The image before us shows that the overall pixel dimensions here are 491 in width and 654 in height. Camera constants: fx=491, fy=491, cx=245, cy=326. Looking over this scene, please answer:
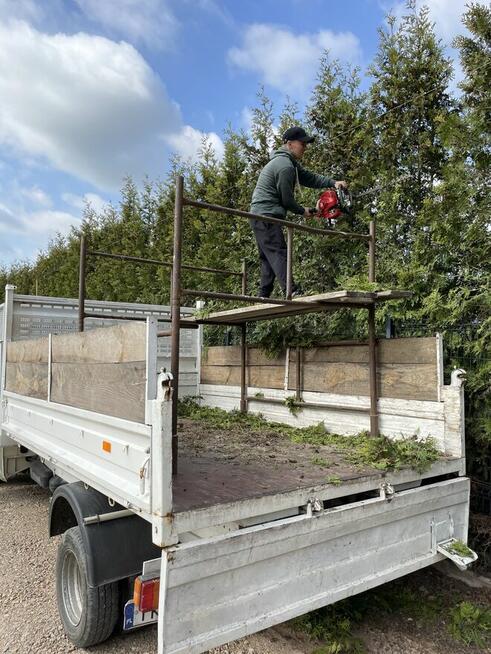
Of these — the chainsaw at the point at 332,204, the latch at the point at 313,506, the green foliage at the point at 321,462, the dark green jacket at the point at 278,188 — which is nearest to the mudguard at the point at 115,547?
the latch at the point at 313,506

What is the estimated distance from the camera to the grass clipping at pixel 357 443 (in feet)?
9.62

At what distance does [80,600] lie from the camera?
2.76 metres

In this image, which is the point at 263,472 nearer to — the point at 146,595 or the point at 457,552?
the point at 146,595

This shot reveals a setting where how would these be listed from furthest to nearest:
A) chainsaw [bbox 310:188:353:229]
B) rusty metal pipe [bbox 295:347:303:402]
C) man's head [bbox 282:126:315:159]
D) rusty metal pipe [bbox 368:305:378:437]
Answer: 1. rusty metal pipe [bbox 295:347:303:402]
2. man's head [bbox 282:126:315:159]
3. chainsaw [bbox 310:188:353:229]
4. rusty metal pipe [bbox 368:305:378:437]

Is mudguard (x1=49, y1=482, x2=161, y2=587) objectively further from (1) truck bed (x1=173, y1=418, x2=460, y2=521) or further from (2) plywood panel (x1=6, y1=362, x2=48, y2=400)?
(2) plywood panel (x1=6, y1=362, x2=48, y2=400)

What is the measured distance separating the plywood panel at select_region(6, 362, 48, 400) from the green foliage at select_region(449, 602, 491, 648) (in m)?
3.15

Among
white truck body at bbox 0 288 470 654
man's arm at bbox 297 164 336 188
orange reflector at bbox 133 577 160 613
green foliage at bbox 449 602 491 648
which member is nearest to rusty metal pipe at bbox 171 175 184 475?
white truck body at bbox 0 288 470 654

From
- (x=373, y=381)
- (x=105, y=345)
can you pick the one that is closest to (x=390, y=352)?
(x=373, y=381)

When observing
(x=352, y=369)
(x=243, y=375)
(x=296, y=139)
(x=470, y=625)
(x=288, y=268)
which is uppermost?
(x=296, y=139)

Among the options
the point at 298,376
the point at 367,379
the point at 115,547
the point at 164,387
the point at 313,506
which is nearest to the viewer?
the point at 164,387

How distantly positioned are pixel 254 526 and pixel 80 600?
128 centimetres

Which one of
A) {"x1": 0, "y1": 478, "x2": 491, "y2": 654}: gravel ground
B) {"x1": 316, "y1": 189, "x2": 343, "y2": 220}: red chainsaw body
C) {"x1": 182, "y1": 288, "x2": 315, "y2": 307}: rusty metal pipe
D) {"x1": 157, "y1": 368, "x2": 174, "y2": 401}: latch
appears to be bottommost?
{"x1": 0, "y1": 478, "x2": 491, "y2": 654}: gravel ground

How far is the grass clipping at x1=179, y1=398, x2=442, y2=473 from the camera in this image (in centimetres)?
293

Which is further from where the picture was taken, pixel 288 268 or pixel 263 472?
pixel 288 268
